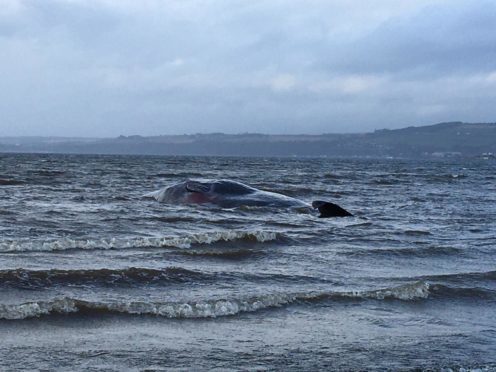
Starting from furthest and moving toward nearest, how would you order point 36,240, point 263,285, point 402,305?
point 36,240, point 263,285, point 402,305

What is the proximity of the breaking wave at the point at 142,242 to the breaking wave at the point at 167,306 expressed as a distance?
3.49 metres

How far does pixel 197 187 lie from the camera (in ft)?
65.2

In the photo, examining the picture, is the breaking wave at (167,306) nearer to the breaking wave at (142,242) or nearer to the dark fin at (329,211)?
Result: the breaking wave at (142,242)

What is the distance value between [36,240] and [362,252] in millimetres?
5252

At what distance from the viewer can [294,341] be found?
22.3ft

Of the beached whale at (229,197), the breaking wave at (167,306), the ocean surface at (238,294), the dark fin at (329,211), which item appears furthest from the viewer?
the beached whale at (229,197)

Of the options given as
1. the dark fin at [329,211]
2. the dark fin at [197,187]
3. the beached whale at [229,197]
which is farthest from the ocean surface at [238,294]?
the dark fin at [197,187]

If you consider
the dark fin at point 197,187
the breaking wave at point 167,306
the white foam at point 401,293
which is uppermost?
the dark fin at point 197,187

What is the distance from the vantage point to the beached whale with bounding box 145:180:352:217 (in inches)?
737

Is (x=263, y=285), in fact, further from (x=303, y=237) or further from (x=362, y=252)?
(x=303, y=237)

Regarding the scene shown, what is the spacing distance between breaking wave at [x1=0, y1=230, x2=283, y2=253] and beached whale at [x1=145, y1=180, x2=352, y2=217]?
16.9 ft

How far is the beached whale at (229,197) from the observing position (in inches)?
737

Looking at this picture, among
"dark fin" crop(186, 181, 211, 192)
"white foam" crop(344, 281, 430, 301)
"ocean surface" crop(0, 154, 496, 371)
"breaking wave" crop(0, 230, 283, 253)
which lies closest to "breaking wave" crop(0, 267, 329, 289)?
"ocean surface" crop(0, 154, 496, 371)

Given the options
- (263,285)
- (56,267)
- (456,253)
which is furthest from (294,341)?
(456,253)
